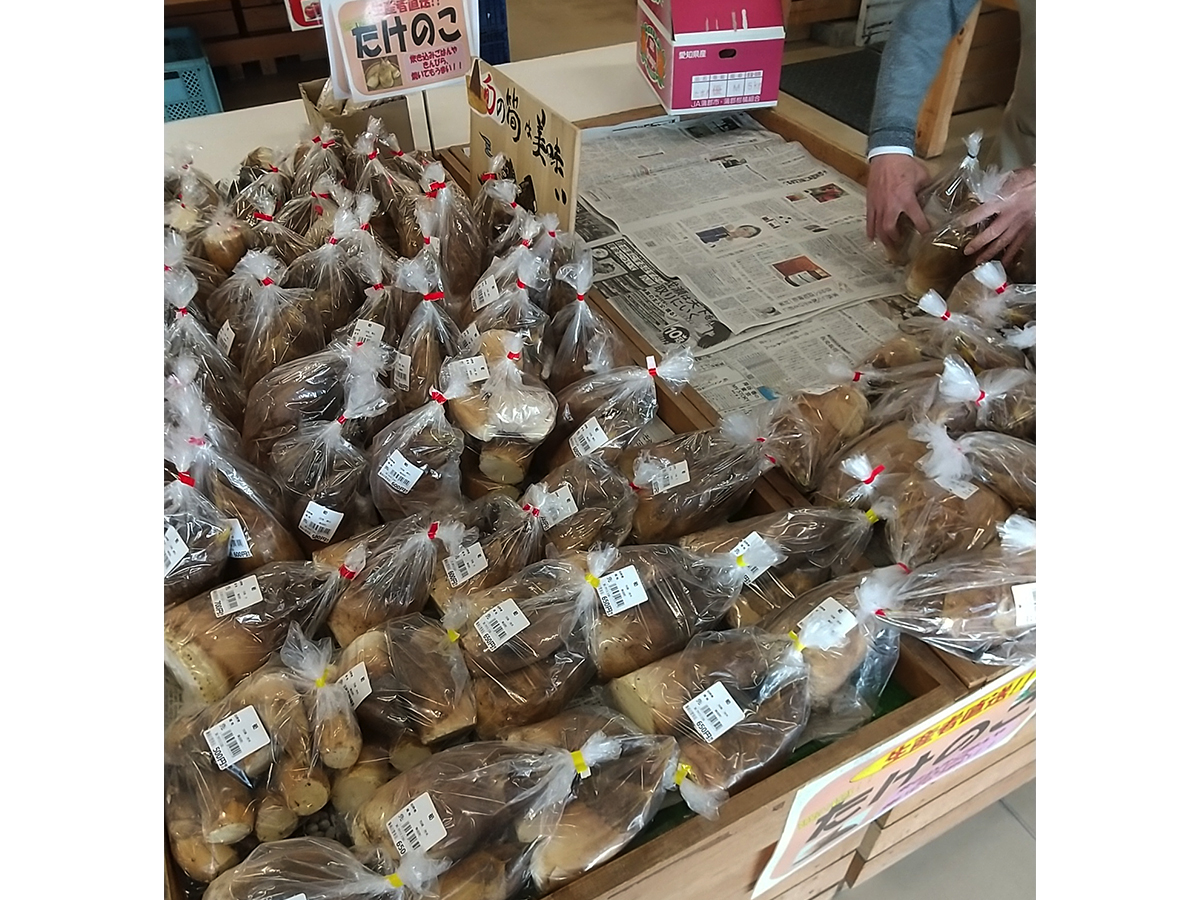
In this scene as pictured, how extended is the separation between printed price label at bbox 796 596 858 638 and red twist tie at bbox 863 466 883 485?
191mm

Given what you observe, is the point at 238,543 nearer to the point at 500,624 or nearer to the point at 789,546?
the point at 500,624

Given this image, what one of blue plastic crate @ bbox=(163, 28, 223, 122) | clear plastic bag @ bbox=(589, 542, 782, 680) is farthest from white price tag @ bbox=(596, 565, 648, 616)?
blue plastic crate @ bbox=(163, 28, 223, 122)

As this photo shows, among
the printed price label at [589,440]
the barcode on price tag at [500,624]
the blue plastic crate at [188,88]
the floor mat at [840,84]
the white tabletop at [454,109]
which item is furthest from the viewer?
the blue plastic crate at [188,88]

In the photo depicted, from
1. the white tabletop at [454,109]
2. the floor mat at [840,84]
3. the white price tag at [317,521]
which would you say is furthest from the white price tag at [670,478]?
the floor mat at [840,84]

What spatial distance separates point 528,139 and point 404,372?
1.58ft

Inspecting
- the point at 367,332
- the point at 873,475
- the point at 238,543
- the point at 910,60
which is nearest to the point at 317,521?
the point at 238,543

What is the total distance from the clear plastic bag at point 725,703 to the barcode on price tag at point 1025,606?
0.79 feet

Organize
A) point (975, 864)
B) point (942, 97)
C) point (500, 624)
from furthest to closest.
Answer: point (942, 97) → point (975, 864) → point (500, 624)

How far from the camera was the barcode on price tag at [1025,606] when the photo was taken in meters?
Result: 0.82

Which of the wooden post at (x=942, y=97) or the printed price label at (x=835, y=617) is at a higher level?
the wooden post at (x=942, y=97)

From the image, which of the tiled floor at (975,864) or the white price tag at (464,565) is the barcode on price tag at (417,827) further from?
the tiled floor at (975,864)

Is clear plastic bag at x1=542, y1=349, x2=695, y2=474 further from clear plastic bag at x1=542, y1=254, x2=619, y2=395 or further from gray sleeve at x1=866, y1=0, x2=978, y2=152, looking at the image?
gray sleeve at x1=866, y1=0, x2=978, y2=152

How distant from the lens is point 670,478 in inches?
37.9

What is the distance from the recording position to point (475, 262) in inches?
51.6
